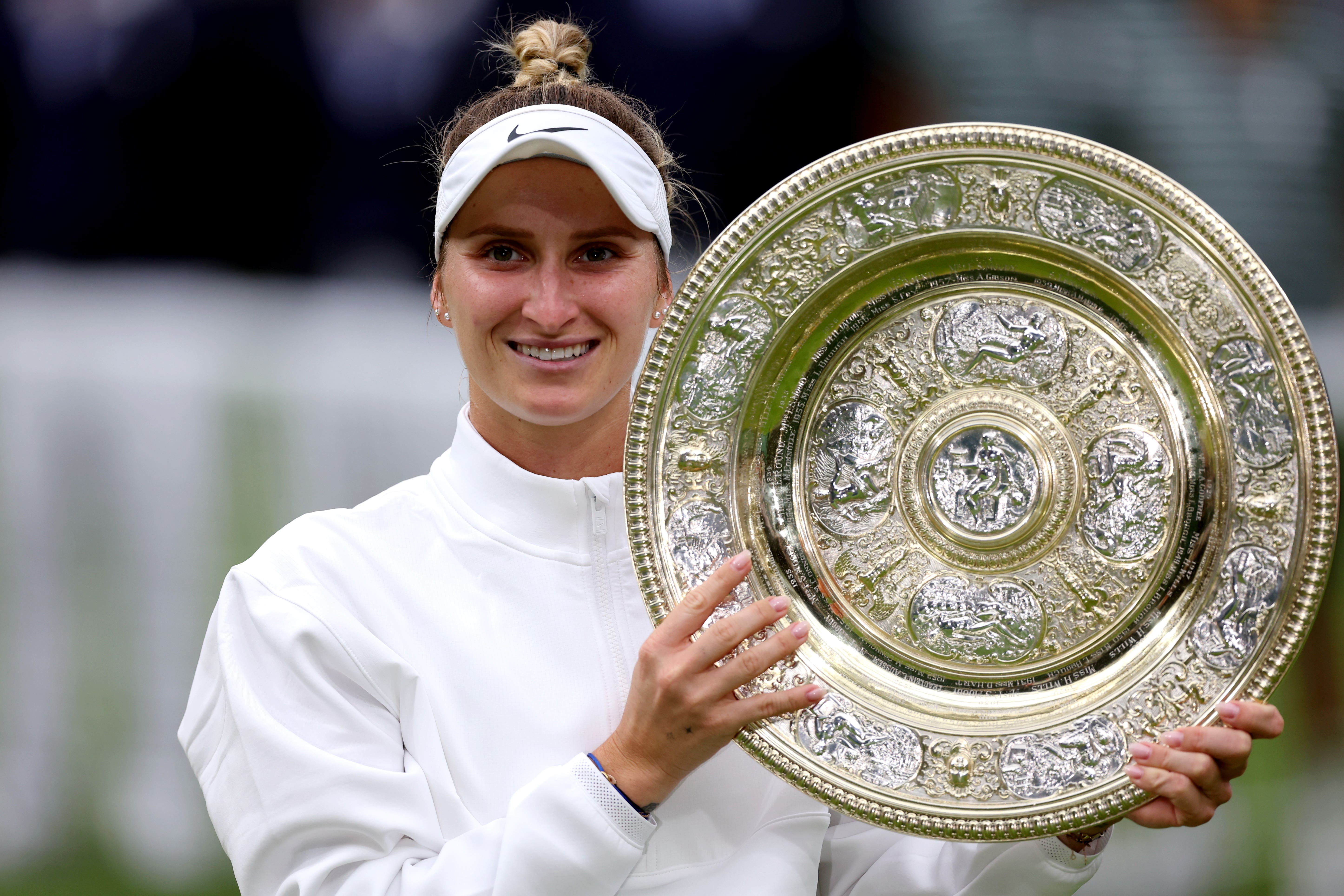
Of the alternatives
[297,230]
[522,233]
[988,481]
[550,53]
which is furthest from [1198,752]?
[297,230]

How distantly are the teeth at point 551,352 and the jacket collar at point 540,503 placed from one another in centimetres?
15

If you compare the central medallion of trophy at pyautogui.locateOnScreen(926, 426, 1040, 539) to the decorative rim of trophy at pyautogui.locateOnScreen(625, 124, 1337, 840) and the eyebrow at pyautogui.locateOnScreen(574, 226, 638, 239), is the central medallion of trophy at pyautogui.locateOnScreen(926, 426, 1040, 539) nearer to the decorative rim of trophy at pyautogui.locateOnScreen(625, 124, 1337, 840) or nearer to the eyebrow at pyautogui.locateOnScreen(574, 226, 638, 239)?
the decorative rim of trophy at pyautogui.locateOnScreen(625, 124, 1337, 840)

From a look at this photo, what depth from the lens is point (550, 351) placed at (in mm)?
1420

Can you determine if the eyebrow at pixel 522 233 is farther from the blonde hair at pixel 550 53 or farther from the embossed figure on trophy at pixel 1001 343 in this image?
the embossed figure on trophy at pixel 1001 343

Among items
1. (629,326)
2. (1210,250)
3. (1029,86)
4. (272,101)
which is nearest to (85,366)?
(272,101)

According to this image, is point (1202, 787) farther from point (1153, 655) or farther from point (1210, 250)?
point (1210, 250)

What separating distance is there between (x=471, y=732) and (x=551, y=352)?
0.48 metres

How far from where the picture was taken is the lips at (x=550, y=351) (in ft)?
4.66

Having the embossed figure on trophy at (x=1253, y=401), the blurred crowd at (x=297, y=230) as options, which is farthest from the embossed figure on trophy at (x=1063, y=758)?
the blurred crowd at (x=297, y=230)

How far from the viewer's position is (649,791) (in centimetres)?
124

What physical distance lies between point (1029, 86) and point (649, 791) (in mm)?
2188

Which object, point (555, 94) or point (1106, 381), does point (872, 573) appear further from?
point (555, 94)

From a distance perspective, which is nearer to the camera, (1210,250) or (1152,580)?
(1210,250)

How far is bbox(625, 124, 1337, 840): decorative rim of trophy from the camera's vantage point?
1.21 m
